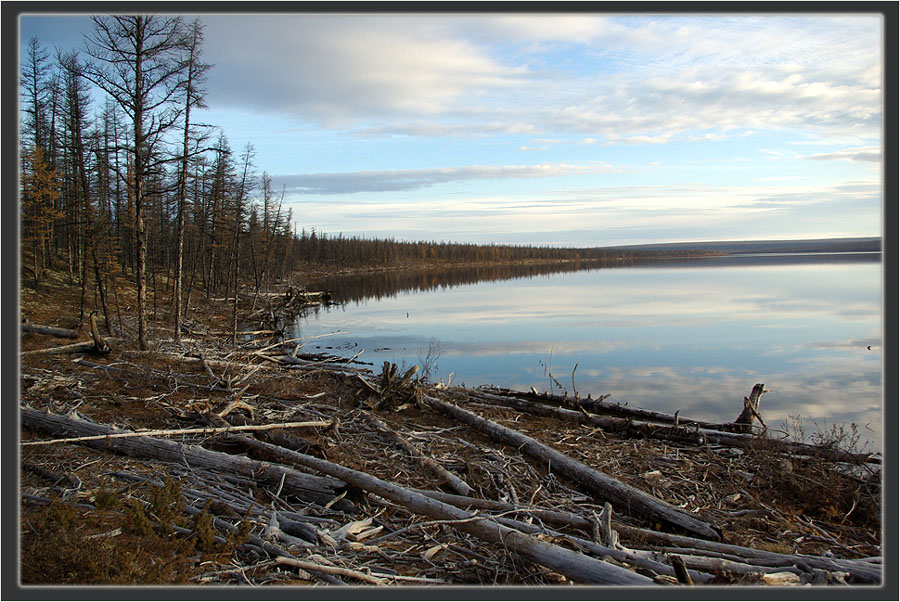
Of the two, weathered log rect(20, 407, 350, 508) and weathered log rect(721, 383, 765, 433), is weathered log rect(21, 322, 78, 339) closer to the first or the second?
weathered log rect(20, 407, 350, 508)

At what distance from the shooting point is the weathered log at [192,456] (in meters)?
6.32

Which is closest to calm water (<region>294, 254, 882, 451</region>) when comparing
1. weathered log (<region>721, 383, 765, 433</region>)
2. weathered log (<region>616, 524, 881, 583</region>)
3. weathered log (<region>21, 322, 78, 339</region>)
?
weathered log (<region>721, 383, 765, 433</region>)

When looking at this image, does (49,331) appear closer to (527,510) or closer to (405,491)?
(405,491)

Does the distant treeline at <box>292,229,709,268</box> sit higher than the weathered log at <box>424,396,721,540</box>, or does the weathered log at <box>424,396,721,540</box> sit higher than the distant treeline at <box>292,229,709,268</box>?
the distant treeline at <box>292,229,709,268</box>

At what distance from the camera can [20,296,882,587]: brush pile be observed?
15.2ft

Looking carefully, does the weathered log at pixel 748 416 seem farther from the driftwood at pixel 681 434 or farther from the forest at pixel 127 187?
the forest at pixel 127 187

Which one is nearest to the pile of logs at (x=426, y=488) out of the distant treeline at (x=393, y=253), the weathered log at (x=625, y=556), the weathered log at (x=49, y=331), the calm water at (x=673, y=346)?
the weathered log at (x=625, y=556)

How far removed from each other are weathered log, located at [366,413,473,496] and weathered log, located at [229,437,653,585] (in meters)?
0.92

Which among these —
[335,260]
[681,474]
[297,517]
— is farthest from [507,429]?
[335,260]

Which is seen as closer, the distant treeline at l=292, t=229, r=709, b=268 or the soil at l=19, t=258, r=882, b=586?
the soil at l=19, t=258, r=882, b=586

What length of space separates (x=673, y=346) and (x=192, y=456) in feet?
58.3

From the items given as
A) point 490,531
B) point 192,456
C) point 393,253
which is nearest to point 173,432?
point 192,456

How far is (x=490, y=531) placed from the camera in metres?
5.14

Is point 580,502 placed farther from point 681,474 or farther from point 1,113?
point 1,113
